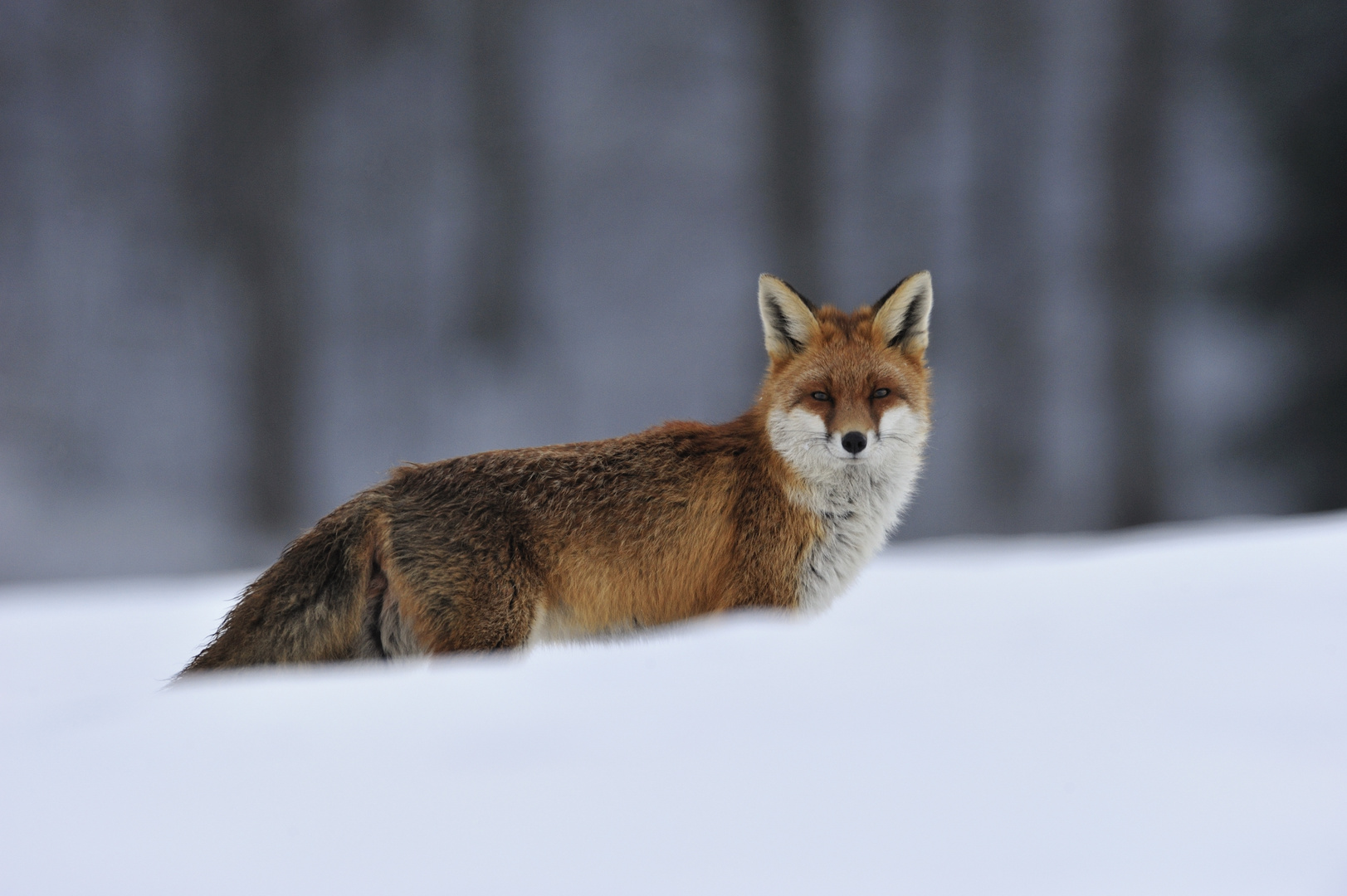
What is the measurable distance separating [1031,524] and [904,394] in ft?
7.07

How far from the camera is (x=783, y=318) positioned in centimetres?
197

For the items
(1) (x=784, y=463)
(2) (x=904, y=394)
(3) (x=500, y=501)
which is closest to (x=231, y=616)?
(3) (x=500, y=501)

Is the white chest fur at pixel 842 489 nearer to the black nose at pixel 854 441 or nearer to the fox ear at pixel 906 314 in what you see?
the black nose at pixel 854 441

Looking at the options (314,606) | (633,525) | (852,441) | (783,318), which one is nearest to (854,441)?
(852,441)

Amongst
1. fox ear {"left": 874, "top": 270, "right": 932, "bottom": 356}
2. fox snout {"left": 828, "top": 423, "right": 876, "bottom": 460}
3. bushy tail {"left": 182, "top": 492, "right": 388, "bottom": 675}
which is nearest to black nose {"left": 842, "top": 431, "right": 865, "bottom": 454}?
fox snout {"left": 828, "top": 423, "right": 876, "bottom": 460}

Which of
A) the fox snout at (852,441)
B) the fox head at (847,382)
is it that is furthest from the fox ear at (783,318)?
the fox snout at (852,441)

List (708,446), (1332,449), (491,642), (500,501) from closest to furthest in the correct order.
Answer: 1. (491,642)
2. (500,501)
3. (708,446)
4. (1332,449)

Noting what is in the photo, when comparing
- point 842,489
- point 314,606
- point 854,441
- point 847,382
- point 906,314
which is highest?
point 906,314

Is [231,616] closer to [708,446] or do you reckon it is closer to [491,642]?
[491,642]

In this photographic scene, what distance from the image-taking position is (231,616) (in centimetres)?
172

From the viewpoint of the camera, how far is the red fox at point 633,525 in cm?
171

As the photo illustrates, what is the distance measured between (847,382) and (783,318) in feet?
0.72

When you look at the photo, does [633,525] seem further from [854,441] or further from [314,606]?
[314,606]

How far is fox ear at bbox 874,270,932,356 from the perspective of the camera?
1.90 metres
